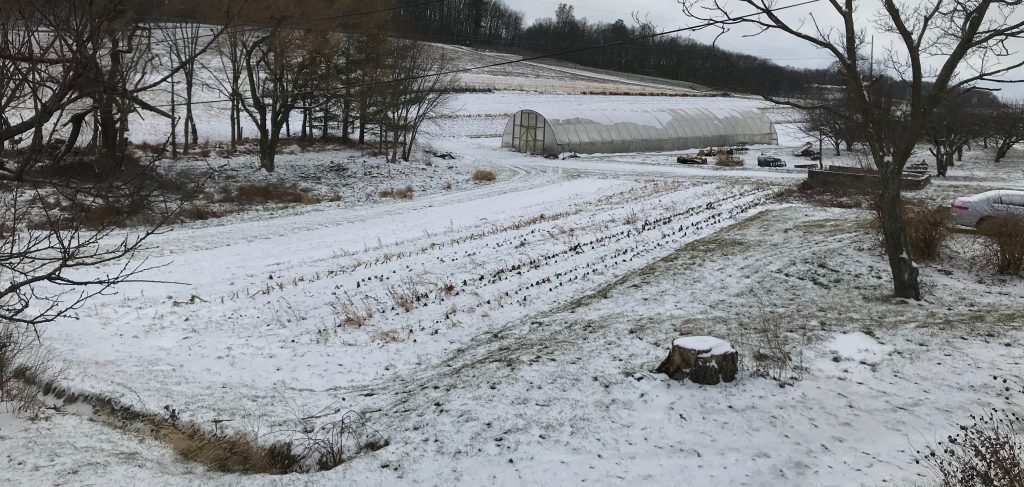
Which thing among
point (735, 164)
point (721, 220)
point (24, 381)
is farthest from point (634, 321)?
point (735, 164)

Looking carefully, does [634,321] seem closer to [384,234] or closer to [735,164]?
[384,234]

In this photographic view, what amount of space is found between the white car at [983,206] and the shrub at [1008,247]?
184 inches

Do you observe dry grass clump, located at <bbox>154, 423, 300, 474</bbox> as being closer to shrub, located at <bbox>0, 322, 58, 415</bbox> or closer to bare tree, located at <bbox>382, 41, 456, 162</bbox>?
shrub, located at <bbox>0, 322, 58, 415</bbox>

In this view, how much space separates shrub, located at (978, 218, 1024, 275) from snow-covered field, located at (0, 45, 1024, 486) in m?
0.35

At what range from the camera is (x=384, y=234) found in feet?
67.0

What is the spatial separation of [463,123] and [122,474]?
54900 mm

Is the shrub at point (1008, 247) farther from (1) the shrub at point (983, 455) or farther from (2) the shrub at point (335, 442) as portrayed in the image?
(2) the shrub at point (335, 442)

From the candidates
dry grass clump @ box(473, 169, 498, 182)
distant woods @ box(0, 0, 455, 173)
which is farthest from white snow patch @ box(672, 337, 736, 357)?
dry grass clump @ box(473, 169, 498, 182)

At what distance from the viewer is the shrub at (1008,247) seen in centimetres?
1186

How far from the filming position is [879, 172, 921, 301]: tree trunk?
1035 centimetres

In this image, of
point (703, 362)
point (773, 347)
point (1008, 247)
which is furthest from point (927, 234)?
point (703, 362)

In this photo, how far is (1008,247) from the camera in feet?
39.0

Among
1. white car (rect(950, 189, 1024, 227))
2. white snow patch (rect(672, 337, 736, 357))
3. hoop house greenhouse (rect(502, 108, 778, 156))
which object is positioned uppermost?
hoop house greenhouse (rect(502, 108, 778, 156))

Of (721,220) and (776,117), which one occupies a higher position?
(776,117)
